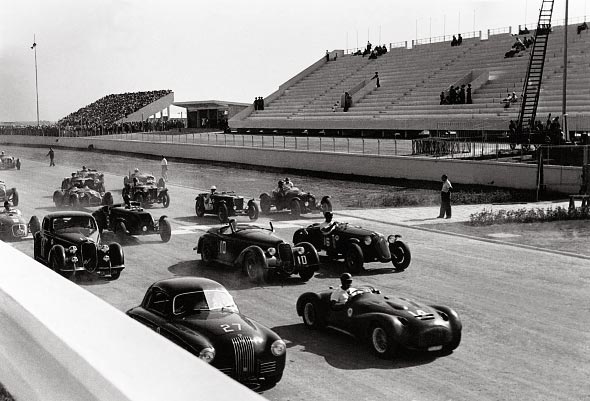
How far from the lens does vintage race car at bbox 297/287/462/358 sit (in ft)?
28.4

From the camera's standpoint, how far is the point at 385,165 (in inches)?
1273

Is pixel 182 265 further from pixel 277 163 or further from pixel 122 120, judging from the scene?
pixel 122 120

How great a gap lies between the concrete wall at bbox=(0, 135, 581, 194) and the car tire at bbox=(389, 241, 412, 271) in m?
13.9

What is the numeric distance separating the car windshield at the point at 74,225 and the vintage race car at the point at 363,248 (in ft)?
15.7

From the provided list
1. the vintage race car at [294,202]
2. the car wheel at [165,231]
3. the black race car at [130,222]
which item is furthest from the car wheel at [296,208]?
the car wheel at [165,231]

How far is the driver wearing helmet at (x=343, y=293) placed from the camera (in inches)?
380

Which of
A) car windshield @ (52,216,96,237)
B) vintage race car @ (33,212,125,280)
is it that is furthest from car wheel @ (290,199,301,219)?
vintage race car @ (33,212,125,280)

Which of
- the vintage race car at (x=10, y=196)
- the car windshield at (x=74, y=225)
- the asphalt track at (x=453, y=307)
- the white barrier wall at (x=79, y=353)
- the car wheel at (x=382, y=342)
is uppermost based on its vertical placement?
the white barrier wall at (x=79, y=353)

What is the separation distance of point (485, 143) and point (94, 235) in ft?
68.7

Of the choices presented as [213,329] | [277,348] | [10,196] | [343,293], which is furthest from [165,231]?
[277,348]

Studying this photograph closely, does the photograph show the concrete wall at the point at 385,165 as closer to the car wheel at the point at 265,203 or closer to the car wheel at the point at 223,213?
the car wheel at the point at 265,203

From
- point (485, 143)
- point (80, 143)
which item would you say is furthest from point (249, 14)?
point (80, 143)

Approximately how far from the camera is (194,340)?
722 centimetres

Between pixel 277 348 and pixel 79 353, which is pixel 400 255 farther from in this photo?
pixel 79 353
